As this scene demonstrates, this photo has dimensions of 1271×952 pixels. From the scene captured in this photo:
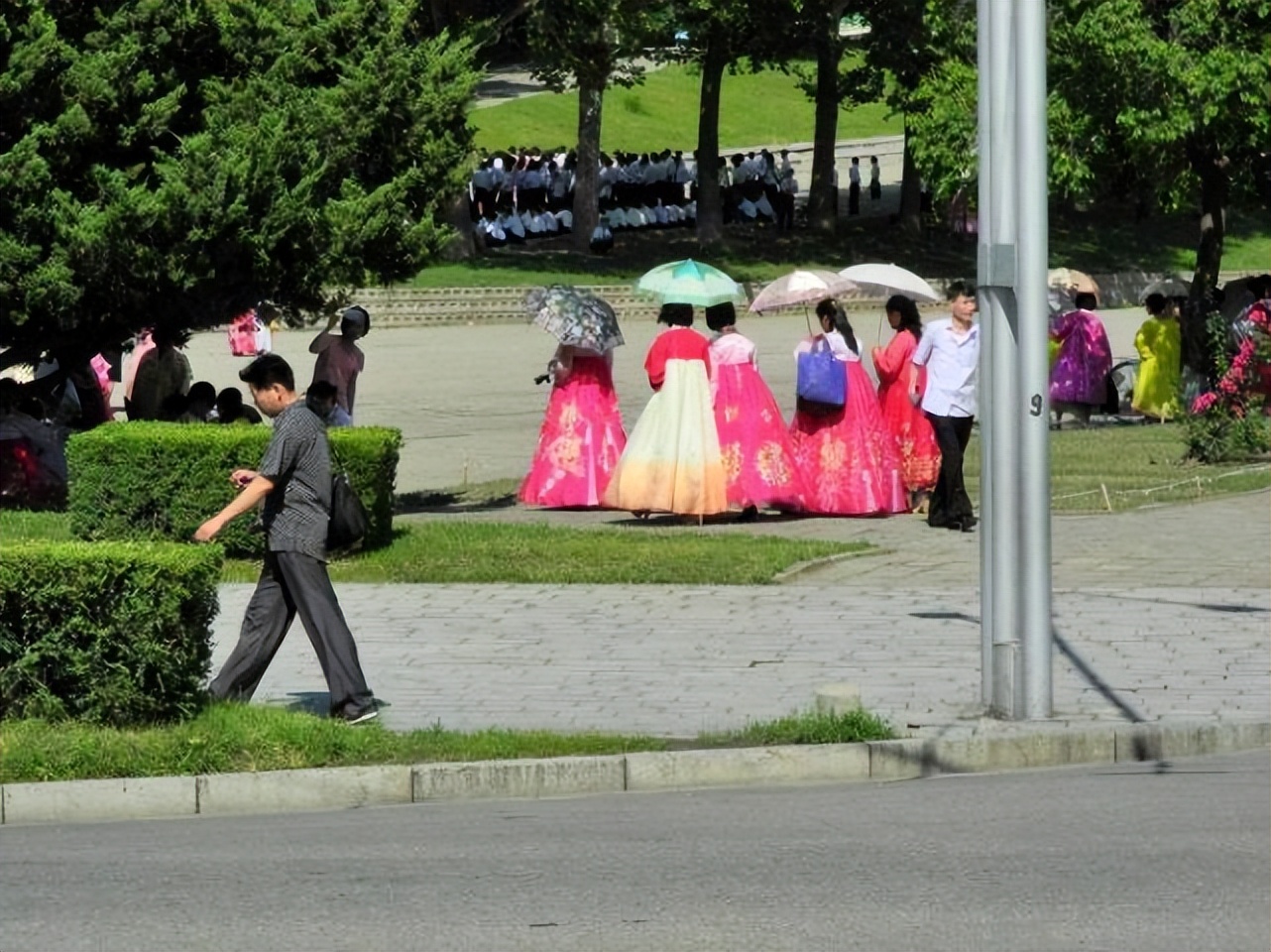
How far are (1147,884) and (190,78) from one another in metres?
13.9

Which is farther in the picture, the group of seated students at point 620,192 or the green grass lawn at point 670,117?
the green grass lawn at point 670,117

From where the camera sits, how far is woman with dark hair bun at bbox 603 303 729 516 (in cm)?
1861

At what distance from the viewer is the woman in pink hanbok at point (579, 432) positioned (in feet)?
64.8

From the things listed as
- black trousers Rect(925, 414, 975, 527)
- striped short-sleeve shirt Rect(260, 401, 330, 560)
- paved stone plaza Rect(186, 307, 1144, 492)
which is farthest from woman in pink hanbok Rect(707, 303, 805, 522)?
striped short-sleeve shirt Rect(260, 401, 330, 560)

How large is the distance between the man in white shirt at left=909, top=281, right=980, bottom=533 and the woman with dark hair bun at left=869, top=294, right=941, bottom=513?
1292mm

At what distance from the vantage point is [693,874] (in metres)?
8.13

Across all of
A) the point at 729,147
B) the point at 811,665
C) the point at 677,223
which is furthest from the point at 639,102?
the point at 811,665

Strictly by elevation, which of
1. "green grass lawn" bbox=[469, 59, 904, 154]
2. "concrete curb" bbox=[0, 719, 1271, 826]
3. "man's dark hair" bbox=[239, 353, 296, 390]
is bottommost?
"concrete curb" bbox=[0, 719, 1271, 826]

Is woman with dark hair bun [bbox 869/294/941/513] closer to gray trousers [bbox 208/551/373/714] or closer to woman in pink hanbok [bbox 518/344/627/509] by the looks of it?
woman in pink hanbok [bbox 518/344/627/509]

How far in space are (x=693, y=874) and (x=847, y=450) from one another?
11145 mm

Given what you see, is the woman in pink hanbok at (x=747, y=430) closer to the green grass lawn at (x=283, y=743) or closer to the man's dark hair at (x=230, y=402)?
the man's dark hair at (x=230, y=402)

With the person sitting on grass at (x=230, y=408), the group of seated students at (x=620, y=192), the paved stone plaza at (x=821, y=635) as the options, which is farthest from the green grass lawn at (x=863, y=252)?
the paved stone plaza at (x=821, y=635)

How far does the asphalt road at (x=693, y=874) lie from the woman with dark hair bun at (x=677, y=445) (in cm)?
857

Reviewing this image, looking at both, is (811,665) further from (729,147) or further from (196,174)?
(729,147)
